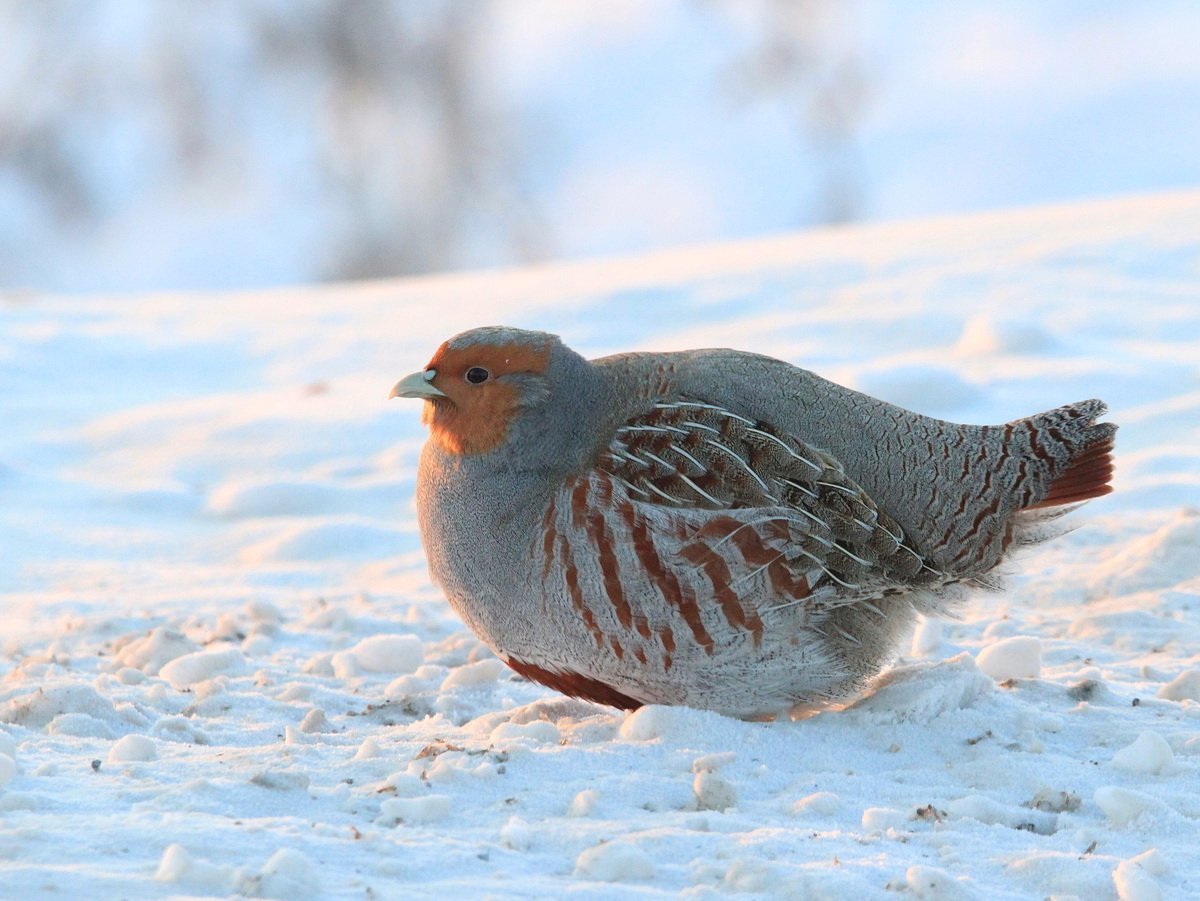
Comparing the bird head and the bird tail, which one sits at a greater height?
the bird head

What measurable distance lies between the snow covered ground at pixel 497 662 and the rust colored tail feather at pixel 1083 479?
332mm

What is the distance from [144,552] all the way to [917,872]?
11.1 feet

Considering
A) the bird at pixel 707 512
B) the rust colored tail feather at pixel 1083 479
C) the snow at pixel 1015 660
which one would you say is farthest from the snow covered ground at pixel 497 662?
the rust colored tail feather at pixel 1083 479

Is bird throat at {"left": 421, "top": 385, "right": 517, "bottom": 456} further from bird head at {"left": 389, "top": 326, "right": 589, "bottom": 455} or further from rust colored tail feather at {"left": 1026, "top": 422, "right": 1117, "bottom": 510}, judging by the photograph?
rust colored tail feather at {"left": 1026, "top": 422, "right": 1117, "bottom": 510}

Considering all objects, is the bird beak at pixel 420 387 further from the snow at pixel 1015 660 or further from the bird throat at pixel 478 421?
the snow at pixel 1015 660

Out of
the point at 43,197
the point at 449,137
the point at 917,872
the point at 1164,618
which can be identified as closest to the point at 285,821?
the point at 917,872

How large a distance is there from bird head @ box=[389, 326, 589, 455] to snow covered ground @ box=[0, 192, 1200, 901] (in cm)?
62

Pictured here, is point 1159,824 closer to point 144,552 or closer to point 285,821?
point 285,821

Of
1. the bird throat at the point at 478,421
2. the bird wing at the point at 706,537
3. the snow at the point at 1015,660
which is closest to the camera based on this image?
the bird wing at the point at 706,537

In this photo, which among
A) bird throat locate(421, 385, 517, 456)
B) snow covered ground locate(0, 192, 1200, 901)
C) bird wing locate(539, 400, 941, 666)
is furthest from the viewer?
bird throat locate(421, 385, 517, 456)

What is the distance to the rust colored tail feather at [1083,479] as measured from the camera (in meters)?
3.23

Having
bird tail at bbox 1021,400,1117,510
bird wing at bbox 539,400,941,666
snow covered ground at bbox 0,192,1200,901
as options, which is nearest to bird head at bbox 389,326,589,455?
bird wing at bbox 539,400,941,666

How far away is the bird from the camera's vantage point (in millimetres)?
2943

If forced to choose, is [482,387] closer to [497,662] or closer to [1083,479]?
[497,662]
